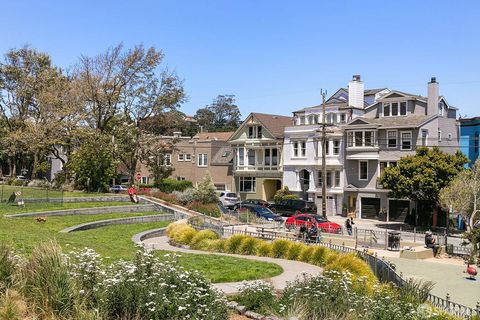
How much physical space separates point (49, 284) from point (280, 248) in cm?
1453

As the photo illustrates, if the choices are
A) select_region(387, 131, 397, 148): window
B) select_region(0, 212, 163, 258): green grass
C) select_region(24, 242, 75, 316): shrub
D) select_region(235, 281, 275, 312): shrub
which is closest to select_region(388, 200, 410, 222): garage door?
select_region(387, 131, 397, 148): window

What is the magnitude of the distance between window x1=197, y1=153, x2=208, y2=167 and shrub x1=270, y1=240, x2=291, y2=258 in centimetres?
4521

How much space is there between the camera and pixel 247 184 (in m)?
62.4

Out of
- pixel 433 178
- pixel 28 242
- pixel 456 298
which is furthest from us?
pixel 433 178

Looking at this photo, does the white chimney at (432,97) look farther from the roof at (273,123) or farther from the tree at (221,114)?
the tree at (221,114)

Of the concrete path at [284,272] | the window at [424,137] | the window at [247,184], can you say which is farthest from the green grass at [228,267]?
the window at [247,184]

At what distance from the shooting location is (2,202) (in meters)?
33.4

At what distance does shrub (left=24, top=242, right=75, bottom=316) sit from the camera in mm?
8602

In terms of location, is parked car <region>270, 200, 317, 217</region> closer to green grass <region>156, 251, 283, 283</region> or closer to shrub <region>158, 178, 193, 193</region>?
shrub <region>158, 178, 193, 193</region>

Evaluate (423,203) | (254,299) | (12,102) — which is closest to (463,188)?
(423,203)

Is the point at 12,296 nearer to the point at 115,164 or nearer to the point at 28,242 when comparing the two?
the point at 28,242

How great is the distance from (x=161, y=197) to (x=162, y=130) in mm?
17914

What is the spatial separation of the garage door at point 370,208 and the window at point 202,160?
75.7 feet

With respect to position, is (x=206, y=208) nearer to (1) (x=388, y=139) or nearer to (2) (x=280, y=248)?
(2) (x=280, y=248)
